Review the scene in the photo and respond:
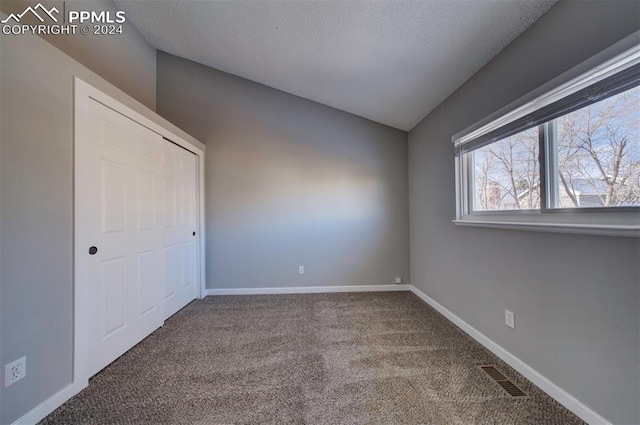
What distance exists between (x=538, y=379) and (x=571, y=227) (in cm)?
102

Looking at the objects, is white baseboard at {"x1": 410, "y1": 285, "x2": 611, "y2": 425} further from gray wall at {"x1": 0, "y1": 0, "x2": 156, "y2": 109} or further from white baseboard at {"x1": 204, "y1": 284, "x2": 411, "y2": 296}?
gray wall at {"x1": 0, "y1": 0, "x2": 156, "y2": 109}

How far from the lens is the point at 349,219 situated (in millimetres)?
3541

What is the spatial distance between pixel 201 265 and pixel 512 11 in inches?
152

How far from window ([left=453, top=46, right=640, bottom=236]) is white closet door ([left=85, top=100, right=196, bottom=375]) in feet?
9.71

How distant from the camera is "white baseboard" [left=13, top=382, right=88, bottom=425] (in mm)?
1282

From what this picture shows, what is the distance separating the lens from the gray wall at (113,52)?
2.02m

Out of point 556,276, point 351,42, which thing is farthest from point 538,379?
point 351,42

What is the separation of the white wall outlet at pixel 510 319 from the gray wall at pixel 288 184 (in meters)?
1.76

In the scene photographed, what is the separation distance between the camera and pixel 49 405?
1.37 meters

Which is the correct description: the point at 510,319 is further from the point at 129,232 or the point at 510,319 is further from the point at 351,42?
the point at 129,232

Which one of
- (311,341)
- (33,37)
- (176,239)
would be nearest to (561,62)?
(311,341)

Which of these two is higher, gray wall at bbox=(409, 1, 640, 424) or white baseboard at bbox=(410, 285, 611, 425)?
gray wall at bbox=(409, 1, 640, 424)

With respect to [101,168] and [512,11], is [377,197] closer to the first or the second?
[512,11]

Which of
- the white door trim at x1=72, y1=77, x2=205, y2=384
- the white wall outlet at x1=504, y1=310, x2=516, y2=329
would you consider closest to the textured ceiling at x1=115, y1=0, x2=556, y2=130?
the white door trim at x1=72, y1=77, x2=205, y2=384
